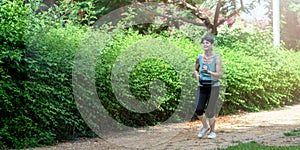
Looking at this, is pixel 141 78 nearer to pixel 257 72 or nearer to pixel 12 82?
pixel 12 82

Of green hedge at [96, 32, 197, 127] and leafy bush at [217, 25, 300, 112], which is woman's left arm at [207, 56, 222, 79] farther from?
leafy bush at [217, 25, 300, 112]

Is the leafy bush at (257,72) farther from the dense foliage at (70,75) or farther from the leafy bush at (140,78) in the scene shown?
the leafy bush at (140,78)

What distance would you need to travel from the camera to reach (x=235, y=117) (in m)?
10.9

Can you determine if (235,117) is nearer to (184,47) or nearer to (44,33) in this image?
(184,47)

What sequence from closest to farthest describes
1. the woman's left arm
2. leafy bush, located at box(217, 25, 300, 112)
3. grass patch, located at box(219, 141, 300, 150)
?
grass patch, located at box(219, 141, 300, 150) → the woman's left arm → leafy bush, located at box(217, 25, 300, 112)

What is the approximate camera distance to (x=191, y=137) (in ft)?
24.8

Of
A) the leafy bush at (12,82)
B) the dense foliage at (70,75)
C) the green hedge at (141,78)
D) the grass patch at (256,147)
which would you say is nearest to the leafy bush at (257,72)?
the dense foliage at (70,75)

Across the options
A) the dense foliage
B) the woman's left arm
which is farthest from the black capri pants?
the dense foliage

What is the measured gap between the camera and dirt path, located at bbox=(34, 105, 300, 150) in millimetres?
6715

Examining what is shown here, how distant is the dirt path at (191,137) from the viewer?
6715 mm

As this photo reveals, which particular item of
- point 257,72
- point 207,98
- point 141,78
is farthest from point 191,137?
point 257,72

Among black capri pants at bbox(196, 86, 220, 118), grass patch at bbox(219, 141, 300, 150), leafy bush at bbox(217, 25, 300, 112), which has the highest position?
black capri pants at bbox(196, 86, 220, 118)

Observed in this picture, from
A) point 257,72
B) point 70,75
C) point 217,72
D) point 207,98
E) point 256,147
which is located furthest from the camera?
point 257,72

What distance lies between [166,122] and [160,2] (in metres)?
7.61
